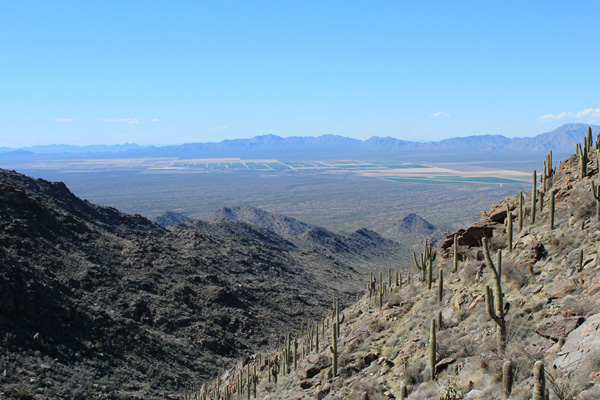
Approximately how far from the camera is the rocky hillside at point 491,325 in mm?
8258

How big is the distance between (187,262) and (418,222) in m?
55.3

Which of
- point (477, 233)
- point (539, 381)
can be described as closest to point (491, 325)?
point (539, 381)

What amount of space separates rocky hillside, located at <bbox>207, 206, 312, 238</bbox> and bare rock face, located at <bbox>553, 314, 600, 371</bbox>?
71.6m

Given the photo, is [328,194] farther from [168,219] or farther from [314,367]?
[314,367]

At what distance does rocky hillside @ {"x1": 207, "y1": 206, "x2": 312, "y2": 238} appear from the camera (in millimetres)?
82062

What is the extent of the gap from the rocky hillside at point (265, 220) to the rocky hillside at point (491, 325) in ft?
207

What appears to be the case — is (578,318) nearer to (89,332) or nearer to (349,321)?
(349,321)

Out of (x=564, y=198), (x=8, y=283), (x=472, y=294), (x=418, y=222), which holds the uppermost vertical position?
(x=564, y=198)

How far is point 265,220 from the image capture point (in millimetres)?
86438

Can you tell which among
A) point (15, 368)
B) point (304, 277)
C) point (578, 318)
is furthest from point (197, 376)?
point (304, 277)

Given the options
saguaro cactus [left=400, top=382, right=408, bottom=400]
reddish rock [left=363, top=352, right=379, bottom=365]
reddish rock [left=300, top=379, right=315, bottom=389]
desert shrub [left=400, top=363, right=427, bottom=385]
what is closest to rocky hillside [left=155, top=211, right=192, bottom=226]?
reddish rock [left=300, top=379, right=315, bottom=389]

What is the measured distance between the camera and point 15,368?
17.4 metres

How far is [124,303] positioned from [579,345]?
2318cm

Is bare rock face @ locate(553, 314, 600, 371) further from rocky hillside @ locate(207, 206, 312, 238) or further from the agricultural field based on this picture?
the agricultural field
